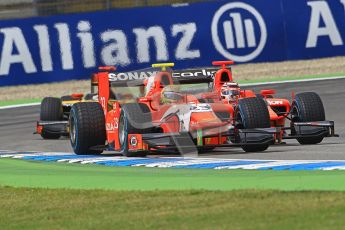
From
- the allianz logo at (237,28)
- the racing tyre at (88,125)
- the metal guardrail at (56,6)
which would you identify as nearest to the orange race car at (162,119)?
the racing tyre at (88,125)

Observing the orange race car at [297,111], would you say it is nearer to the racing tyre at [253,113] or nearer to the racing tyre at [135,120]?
the racing tyre at [253,113]

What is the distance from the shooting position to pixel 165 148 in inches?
555

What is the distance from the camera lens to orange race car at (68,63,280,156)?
1406 centimetres

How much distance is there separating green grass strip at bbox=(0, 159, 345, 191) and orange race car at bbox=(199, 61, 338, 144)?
2.63 metres

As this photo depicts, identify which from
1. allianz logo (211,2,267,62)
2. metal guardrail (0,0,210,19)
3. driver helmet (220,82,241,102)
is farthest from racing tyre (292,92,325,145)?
metal guardrail (0,0,210,19)

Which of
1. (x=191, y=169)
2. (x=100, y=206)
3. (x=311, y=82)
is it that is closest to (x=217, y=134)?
(x=191, y=169)

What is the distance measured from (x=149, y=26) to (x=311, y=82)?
13.6 ft

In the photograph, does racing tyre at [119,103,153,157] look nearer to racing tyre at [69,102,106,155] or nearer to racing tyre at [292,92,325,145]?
racing tyre at [69,102,106,155]

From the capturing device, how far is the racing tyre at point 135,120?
14.1 meters

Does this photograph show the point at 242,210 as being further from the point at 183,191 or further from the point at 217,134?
the point at 217,134

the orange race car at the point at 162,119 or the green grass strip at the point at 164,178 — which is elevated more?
the orange race car at the point at 162,119

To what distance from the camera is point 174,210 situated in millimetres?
9234

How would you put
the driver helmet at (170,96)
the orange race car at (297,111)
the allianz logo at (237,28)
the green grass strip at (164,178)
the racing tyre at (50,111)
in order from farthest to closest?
the allianz logo at (237,28) < the racing tyre at (50,111) < the orange race car at (297,111) < the driver helmet at (170,96) < the green grass strip at (164,178)

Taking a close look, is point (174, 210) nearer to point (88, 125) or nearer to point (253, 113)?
point (253, 113)
